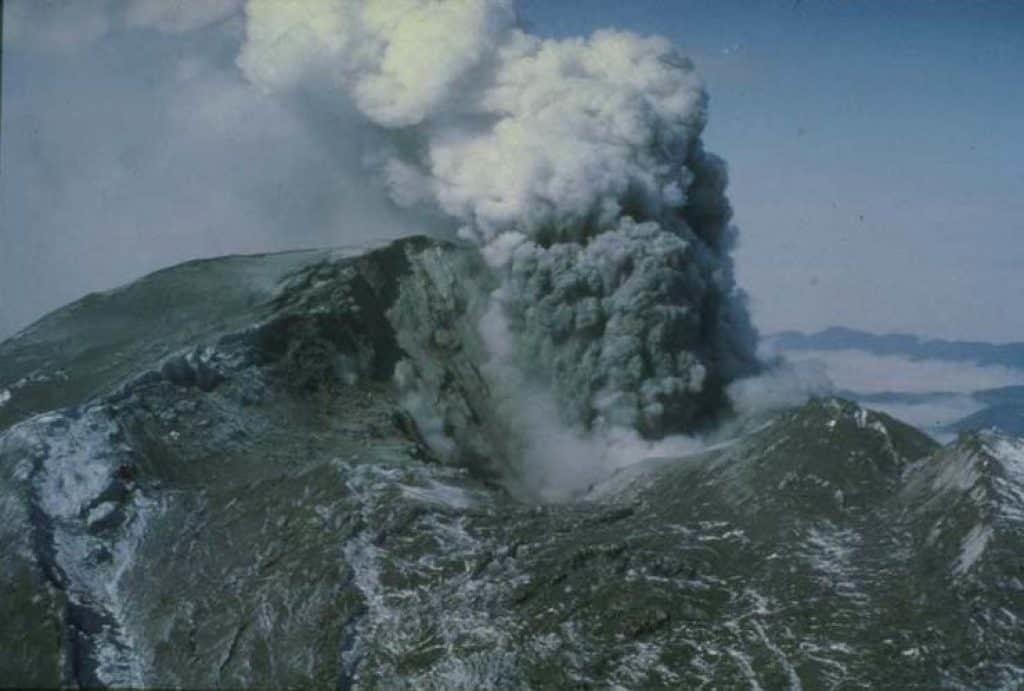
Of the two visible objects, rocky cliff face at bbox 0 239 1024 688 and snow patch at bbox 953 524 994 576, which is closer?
rocky cliff face at bbox 0 239 1024 688

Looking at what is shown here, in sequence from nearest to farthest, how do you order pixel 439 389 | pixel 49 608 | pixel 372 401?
1. pixel 49 608
2. pixel 372 401
3. pixel 439 389

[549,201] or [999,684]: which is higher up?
[549,201]

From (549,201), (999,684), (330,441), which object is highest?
(549,201)

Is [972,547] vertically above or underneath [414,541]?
underneath

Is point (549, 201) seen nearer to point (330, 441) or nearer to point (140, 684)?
point (330, 441)

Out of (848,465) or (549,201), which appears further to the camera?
→ (549,201)

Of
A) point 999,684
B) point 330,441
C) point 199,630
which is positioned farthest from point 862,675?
point 330,441

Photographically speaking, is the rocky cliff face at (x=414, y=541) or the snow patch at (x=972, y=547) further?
the snow patch at (x=972, y=547)

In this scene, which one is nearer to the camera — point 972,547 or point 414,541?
point 972,547
